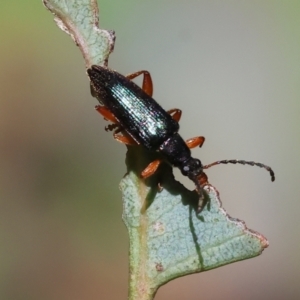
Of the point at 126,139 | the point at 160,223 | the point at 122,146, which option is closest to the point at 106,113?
the point at 126,139

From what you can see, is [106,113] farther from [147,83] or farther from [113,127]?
[147,83]

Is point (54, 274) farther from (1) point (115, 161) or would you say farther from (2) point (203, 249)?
(2) point (203, 249)

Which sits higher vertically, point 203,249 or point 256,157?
point 256,157

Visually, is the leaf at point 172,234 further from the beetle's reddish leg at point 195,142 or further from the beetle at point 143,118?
the beetle's reddish leg at point 195,142

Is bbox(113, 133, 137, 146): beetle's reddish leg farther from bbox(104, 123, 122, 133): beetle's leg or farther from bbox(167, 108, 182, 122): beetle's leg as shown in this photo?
bbox(167, 108, 182, 122): beetle's leg

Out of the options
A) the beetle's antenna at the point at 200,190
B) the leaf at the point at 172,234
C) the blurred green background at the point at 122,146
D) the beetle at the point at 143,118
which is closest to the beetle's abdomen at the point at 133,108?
the beetle at the point at 143,118

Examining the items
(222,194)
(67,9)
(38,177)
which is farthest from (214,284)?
(67,9)

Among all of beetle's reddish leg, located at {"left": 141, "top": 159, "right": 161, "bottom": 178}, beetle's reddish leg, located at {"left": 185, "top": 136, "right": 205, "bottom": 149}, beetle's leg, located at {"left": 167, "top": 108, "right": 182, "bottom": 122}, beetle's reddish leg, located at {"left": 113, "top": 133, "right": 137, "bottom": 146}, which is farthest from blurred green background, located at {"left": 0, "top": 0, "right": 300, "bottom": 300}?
beetle's reddish leg, located at {"left": 141, "top": 159, "right": 161, "bottom": 178}

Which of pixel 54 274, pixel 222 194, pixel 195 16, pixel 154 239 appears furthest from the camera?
pixel 195 16
